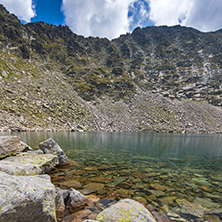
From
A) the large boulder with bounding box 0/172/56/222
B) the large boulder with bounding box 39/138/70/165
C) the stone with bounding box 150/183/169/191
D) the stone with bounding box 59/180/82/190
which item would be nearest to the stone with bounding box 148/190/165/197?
the stone with bounding box 150/183/169/191

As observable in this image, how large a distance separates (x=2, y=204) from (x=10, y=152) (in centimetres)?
856

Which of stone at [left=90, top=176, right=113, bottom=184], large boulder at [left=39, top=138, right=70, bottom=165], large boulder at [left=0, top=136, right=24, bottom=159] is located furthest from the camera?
large boulder at [left=39, top=138, right=70, bottom=165]

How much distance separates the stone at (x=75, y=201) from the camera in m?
5.82

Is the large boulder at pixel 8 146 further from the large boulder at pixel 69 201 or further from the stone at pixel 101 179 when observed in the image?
the stone at pixel 101 179

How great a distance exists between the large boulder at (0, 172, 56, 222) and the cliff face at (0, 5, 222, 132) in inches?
2064

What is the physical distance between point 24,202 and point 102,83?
110 meters

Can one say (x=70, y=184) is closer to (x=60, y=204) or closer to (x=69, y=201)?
(x=69, y=201)

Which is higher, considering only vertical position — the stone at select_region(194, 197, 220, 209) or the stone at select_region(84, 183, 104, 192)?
the stone at select_region(194, 197, 220, 209)

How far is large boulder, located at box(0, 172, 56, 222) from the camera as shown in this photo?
119 inches

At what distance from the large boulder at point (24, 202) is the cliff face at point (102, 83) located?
172ft

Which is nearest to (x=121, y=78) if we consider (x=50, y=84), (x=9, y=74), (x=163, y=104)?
(x=163, y=104)

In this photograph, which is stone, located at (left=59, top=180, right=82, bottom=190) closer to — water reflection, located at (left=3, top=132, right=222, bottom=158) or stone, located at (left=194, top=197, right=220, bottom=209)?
stone, located at (left=194, top=197, right=220, bottom=209)

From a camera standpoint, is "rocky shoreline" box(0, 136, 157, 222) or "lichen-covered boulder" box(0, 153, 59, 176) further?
"lichen-covered boulder" box(0, 153, 59, 176)

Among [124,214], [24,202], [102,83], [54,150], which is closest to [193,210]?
[124,214]
